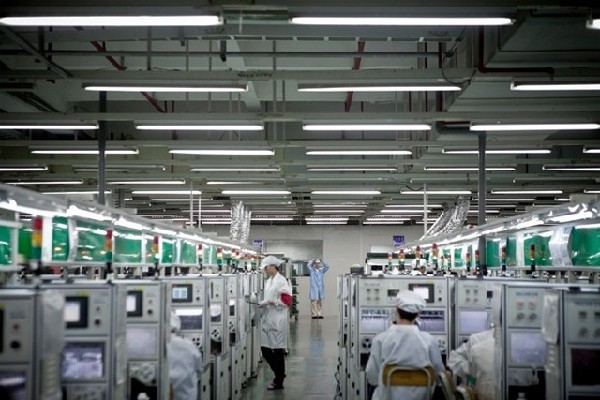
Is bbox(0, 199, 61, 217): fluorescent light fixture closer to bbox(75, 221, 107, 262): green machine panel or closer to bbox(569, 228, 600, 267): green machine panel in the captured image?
bbox(75, 221, 107, 262): green machine panel

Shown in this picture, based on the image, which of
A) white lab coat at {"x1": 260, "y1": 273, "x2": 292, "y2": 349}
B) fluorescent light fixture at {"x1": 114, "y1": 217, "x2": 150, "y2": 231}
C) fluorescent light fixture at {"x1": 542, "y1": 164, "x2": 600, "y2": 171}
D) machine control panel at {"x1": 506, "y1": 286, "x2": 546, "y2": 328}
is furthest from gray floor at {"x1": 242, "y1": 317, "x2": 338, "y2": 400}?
machine control panel at {"x1": 506, "y1": 286, "x2": 546, "y2": 328}

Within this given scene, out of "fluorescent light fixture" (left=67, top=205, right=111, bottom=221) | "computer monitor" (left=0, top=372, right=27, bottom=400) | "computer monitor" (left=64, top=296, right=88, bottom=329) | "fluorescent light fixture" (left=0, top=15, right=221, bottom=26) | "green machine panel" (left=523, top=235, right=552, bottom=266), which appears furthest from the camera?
"green machine panel" (left=523, top=235, right=552, bottom=266)

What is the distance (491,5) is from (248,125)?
4173mm

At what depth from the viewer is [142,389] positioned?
6.49m

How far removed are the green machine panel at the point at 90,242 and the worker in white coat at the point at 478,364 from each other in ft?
12.3

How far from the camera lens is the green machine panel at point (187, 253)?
14.3 meters

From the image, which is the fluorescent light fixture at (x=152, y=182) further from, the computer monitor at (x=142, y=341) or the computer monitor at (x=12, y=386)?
the computer monitor at (x=12, y=386)

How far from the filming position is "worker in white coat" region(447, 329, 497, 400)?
697 centimetres

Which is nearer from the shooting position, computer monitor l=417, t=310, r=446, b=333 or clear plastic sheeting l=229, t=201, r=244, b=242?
computer monitor l=417, t=310, r=446, b=333

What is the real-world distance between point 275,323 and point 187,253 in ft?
8.94

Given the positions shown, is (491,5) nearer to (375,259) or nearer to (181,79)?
(181,79)

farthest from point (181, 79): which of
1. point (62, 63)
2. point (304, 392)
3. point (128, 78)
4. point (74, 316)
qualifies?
point (304, 392)

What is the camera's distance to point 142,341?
651 centimetres

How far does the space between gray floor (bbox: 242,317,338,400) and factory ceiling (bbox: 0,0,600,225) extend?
3.61 meters
